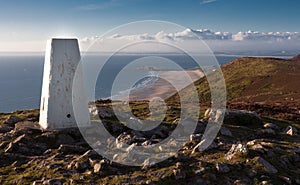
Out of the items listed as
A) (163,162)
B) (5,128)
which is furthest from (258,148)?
(5,128)

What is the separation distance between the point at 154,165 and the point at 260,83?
72792mm

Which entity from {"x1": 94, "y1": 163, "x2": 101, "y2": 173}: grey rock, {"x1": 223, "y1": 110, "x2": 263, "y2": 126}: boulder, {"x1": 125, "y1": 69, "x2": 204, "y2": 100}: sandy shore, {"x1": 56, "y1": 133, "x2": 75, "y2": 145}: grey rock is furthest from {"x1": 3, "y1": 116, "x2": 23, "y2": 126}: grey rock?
{"x1": 125, "y1": 69, "x2": 204, "y2": 100}: sandy shore

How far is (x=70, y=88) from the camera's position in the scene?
22266 millimetres

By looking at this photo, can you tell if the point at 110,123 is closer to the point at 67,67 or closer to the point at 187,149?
the point at 67,67

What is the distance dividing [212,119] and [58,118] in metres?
11.7

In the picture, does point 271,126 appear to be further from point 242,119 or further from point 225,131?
point 225,131

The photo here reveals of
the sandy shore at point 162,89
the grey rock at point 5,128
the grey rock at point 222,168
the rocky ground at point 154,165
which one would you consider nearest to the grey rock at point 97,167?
the rocky ground at point 154,165

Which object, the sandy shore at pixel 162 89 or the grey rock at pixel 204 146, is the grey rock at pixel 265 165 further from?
the sandy shore at pixel 162 89

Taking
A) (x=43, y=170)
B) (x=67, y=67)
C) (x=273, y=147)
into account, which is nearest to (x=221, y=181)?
(x=273, y=147)

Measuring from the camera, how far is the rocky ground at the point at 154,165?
14484 mm

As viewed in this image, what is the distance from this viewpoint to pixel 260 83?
271 feet

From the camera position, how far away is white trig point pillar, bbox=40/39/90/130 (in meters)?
22.1

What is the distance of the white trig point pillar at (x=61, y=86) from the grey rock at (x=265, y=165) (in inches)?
501

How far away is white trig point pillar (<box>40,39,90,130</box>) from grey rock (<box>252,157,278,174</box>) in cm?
1272
